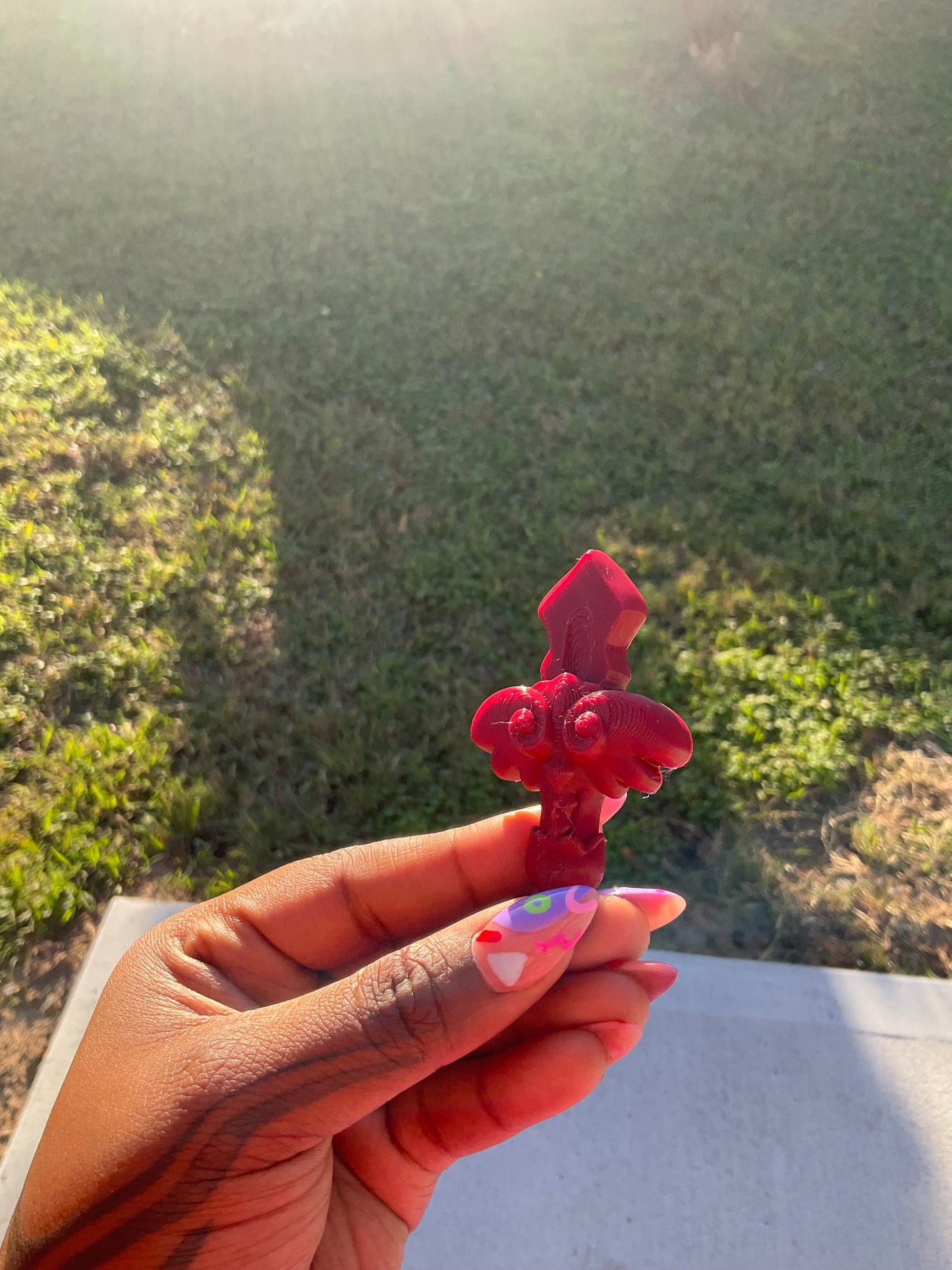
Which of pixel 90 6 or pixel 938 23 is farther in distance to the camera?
pixel 90 6

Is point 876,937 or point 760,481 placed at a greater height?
point 760,481

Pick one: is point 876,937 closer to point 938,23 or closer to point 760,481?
point 760,481

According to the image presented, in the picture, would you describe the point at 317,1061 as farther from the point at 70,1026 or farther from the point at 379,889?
the point at 70,1026

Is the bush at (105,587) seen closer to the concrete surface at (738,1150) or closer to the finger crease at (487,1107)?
the concrete surface at (738,1150)

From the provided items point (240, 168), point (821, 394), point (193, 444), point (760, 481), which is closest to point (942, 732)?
point (760, 481)

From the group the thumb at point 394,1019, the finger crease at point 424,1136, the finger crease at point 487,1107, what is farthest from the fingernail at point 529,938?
the finger crease at point 424,1136

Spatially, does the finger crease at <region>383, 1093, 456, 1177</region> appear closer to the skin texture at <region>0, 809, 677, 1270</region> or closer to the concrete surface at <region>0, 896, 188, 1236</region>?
the skin texture at <region>0, 809, 677, 1270</region>

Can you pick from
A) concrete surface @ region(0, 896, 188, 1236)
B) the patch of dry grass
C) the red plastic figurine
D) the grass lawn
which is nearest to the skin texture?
the red plastic figurine
